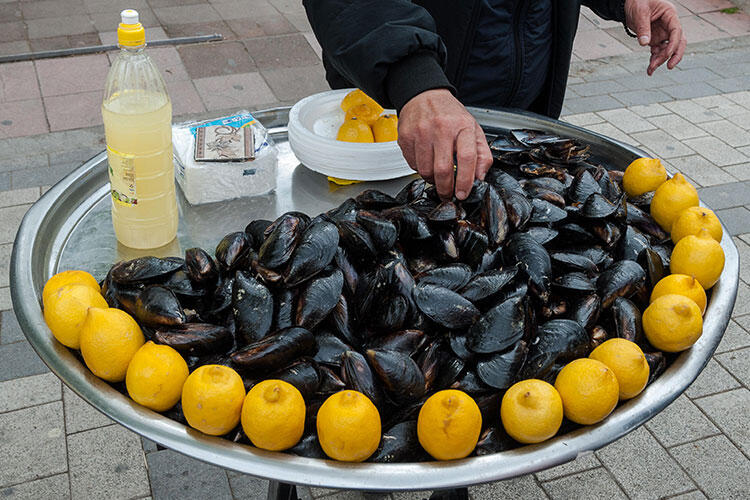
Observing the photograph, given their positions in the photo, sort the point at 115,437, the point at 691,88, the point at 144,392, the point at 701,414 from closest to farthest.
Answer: the point at 144,392, the point at 115,437, the point at 701,414, the point at 691,88

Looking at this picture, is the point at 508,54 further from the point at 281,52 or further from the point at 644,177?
the point at 281,52

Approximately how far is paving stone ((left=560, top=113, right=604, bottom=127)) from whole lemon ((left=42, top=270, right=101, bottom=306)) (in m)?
3.81

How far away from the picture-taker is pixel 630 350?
110 centimetres

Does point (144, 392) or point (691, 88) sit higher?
point (144, 392)

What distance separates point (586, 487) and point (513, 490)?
25 cm

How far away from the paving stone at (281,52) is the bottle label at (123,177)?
3.72 metres

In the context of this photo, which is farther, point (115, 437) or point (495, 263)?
point (115, 437)

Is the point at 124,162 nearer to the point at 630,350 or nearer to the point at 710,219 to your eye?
the point at 630,350

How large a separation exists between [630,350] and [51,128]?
387 cm

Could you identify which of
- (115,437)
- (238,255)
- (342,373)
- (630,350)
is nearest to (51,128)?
(115,437)

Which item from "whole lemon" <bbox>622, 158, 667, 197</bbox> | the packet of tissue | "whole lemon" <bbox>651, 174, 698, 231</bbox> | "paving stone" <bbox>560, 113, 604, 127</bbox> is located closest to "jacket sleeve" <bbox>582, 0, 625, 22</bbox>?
"whole lemon" <bbox>622, 158, 667, 197</bbox>

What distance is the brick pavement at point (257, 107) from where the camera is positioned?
7.63ft

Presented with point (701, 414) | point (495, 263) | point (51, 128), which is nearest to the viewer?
point (495, 263)

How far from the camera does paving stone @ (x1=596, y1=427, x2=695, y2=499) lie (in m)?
2.35
